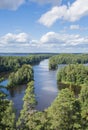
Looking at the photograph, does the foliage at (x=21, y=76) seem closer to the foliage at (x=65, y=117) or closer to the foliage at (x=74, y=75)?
the foliage at (x=74, y=75)

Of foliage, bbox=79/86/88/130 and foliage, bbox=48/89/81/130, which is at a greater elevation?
foliage, bbox=48/89/81/130

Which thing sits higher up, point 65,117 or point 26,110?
point 65,117

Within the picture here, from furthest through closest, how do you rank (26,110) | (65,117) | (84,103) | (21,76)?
(21,76) < (84,103) < (26,110) < (65,117)

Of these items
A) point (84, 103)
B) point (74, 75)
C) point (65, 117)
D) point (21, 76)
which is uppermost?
point (65, 117)

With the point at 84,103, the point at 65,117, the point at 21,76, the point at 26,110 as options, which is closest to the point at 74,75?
the point at 21,76

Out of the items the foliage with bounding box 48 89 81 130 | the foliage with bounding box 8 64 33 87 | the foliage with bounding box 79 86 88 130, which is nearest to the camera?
the foliage with bounding box 48 89 81 130

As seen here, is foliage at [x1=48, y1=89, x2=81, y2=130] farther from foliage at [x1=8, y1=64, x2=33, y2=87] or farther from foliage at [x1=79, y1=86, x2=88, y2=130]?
foliage at [x1=8, y1=64, x2=33, y2=87]

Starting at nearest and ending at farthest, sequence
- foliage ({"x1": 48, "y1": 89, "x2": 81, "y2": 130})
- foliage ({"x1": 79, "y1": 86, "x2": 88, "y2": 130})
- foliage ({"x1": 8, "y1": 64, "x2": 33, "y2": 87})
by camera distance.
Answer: foliage ({"x1": 48, "y1": 89, "x2": 81, "y2": 130})
foliage ({"x1": 79, "y1": 86, "x2": 88, "y2": 130})
foliage ({"x1": 8, "y1": 64, "x2": 33, "y2": 87})

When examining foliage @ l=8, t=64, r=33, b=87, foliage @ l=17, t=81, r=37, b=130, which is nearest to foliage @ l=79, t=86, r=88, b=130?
foliage @ l=17, t=81, r=37, b=130

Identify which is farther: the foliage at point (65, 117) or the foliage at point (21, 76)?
the foliage at point (21, 76)

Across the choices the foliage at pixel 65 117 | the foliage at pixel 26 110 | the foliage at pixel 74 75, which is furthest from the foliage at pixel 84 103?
the foliage at pixel 74 75

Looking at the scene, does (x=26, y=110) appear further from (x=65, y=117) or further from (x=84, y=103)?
(x=84, y=103)

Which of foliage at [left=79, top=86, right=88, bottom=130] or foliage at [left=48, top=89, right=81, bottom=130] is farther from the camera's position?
foliage at [left=79, top=86, right=88, bottom=130]

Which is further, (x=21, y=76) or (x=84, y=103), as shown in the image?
(x=21, y=76)
